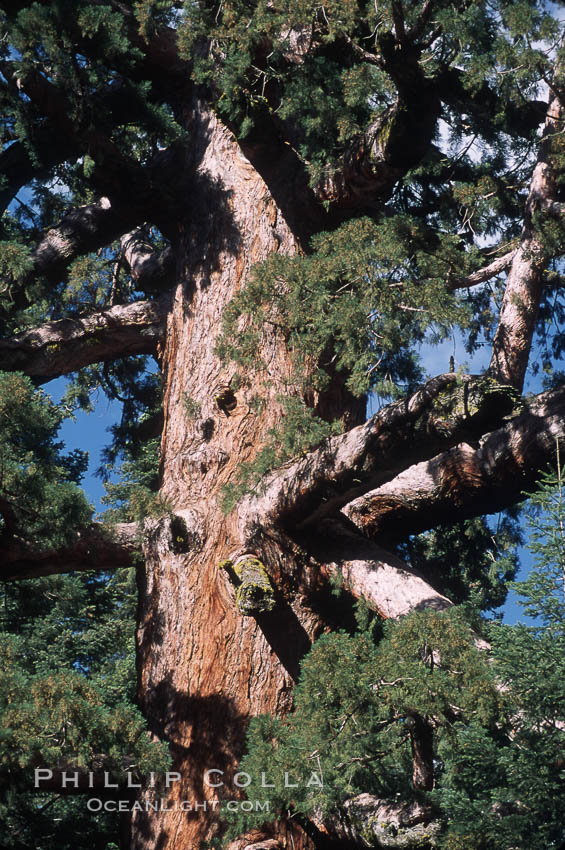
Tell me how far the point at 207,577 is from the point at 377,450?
1.83m

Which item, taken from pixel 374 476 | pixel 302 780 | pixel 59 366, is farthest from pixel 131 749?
pixel 59 366

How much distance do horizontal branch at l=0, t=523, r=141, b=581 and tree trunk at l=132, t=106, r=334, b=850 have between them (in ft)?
0.64

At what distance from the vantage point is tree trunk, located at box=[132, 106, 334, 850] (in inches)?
248

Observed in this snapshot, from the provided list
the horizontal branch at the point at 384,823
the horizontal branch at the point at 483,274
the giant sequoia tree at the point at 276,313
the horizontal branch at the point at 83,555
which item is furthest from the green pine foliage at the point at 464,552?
the horizontal branch at the point at 384,823

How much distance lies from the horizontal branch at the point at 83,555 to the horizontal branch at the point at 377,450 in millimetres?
929

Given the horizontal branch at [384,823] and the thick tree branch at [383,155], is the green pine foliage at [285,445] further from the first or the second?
the horizontal branch at [384,823]

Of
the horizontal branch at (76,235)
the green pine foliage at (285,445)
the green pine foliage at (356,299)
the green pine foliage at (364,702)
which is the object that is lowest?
the green pine foliage at (364,702)

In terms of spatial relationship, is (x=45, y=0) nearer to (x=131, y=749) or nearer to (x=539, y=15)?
(x=539, y=15)

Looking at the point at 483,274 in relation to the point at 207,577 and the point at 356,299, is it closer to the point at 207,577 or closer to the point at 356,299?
the point at 356,299

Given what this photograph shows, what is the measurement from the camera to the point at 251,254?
8.12 m

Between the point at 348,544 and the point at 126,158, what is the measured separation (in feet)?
12.8

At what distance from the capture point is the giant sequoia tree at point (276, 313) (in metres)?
6.10

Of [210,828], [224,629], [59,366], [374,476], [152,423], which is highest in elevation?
[152,423]

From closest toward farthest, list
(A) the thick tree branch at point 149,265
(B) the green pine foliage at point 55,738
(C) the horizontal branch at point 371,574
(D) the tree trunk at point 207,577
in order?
(B) the green pine foliage at point 55,738
(D) the tree trunk at point 207,577
(C) the horizontal branch at point 371,574
(A) the thick tree branch at point 149,265
